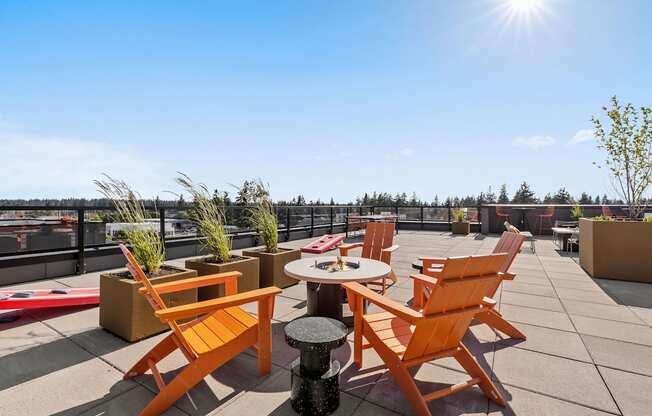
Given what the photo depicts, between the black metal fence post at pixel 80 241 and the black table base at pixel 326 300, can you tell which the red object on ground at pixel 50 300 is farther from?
the black table base at pixel 326 300

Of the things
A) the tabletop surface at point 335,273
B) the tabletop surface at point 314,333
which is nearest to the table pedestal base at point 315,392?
the tabletop surface at point 314,333

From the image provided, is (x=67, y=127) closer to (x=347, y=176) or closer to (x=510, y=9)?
(x=510, y=9)

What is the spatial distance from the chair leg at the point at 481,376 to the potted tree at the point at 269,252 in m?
2.55

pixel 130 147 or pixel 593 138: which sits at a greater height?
pixel 130 147

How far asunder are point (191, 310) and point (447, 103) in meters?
12.6

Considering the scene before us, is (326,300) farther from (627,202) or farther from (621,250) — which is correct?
(627,202)

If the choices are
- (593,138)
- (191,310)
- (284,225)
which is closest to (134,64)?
(284,225)

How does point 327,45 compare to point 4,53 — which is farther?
point 327,45

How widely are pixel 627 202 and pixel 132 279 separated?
26.5ft

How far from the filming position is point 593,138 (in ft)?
19.2

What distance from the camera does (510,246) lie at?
3.28 m

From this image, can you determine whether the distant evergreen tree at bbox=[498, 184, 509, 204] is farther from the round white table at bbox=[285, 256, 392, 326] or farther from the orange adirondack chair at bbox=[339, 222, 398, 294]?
the round white table at bbox=[285, 256, 392, 326]

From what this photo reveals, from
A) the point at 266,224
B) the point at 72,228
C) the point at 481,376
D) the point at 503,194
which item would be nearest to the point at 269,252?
the point at 266,224

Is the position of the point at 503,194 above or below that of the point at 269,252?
above
